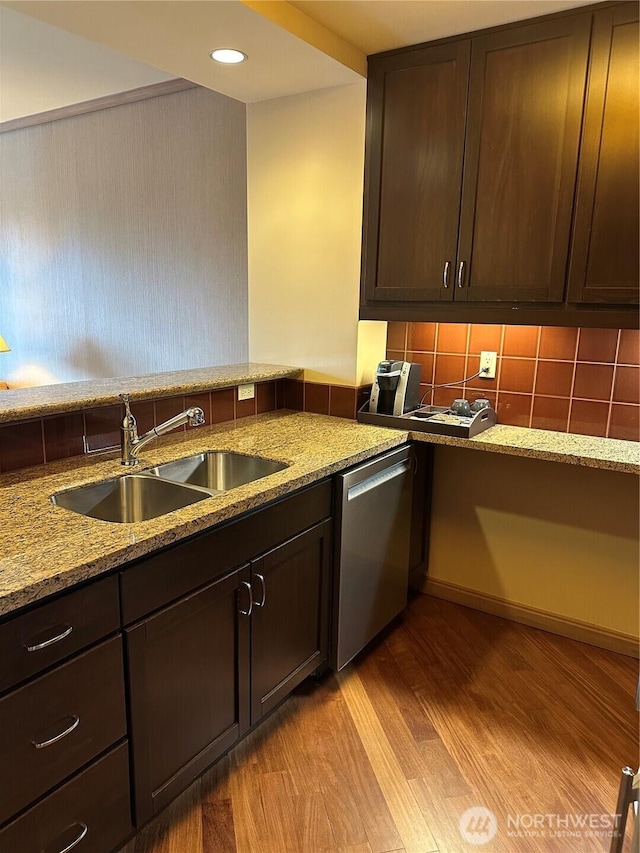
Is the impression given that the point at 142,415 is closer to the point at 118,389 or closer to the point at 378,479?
the point at 118,389

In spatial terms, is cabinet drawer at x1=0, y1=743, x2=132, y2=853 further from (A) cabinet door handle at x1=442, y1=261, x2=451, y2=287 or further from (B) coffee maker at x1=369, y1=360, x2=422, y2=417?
(A) cabinet door handle at x1=442, y1=261, x2=451, y2=287

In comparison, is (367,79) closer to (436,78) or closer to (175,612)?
(436,78)

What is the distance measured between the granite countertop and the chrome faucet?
0.06m

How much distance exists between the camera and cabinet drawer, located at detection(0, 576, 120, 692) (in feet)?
3.66

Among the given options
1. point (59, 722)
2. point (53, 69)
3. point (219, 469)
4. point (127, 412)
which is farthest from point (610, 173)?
point (53, 69)

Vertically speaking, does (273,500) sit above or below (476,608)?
above

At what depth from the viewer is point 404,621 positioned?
104 inches

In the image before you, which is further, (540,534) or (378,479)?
(540,534)

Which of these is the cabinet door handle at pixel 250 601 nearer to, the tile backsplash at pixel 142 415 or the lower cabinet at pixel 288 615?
the lower cabinet at pixel 288 615

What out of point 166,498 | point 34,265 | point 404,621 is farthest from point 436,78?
point 34,265

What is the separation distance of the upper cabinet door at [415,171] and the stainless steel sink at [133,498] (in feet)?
3.85

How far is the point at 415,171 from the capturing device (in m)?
2.28

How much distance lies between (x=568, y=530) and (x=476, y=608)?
593 millimetres

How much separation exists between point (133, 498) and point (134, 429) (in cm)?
23
